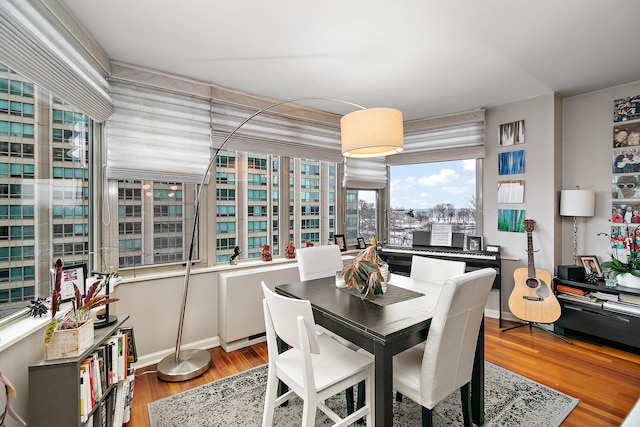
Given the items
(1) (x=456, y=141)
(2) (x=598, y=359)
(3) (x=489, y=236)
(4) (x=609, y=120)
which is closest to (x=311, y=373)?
(2) (x=598, y=359)

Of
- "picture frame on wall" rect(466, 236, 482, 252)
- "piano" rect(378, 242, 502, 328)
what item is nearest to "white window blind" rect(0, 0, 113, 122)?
"piano" rect(378, 242, 502, 328)

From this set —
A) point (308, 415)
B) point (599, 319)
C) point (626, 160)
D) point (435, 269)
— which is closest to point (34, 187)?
point (308, 415)

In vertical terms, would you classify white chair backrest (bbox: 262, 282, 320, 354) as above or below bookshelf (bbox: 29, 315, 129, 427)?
above

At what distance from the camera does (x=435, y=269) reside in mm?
2455

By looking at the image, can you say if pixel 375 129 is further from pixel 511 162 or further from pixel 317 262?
pixel 511 162

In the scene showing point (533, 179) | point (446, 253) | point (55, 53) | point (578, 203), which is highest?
point (55, 53)

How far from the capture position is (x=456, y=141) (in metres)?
3.87

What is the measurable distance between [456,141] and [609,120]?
1.46m

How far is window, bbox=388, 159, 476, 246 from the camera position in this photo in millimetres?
4000

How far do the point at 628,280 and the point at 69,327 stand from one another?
4327 mm

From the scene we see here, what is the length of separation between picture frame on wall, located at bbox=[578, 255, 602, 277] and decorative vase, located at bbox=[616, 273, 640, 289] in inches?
9.3

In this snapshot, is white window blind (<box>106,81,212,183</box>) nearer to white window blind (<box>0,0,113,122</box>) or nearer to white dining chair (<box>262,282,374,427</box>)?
white window blind (<box>0,0,113,122</box>)

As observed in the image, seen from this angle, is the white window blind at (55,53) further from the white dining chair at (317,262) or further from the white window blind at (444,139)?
the white window blind at (444,139)

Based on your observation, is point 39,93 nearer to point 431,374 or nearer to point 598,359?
point 431,374
